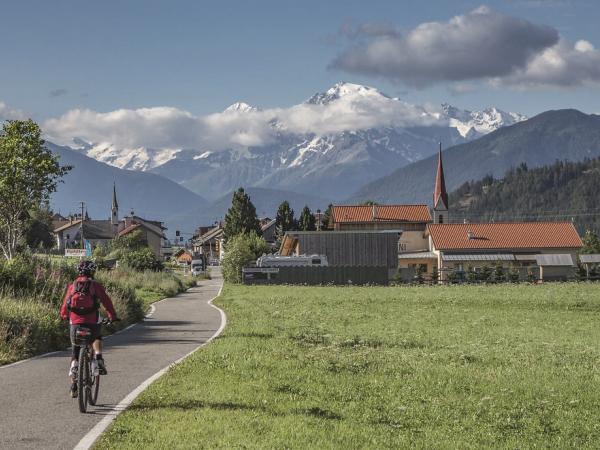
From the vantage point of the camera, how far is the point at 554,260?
98.8 meters

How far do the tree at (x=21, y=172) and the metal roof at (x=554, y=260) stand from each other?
69630 mm

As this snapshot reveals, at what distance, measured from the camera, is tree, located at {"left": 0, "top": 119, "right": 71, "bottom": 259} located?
4062 centimetres

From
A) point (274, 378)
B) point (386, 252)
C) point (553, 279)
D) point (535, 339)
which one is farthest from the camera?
point (386, 252)

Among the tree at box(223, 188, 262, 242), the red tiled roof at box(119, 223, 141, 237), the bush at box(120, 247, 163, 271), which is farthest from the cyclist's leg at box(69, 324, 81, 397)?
the red tiled roof at box(119, 223, 141, 237)

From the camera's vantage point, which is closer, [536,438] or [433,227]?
[536,438]

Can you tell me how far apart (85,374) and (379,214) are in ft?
371

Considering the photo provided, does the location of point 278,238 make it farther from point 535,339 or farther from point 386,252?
point 535,339

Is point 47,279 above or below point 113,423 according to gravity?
above

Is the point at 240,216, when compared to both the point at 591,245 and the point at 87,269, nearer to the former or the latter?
the point at 591,245

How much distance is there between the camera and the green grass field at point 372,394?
9.09m

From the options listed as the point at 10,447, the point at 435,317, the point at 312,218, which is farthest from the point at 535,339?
the point at 312,218

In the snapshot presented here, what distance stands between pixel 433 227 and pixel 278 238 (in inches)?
1402

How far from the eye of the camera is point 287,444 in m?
8.52

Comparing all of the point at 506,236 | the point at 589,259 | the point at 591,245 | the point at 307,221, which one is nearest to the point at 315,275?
the point at 506,236
